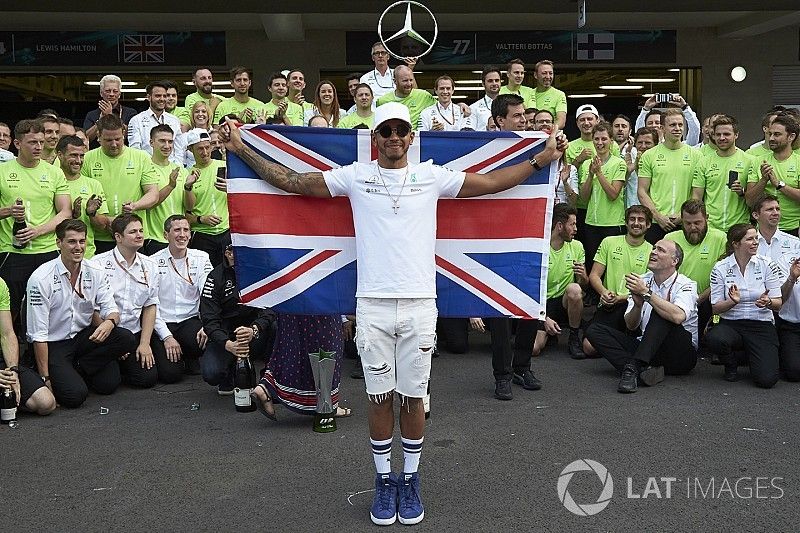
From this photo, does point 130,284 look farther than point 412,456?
Yes

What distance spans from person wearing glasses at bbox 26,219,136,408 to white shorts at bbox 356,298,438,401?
10.2 ft

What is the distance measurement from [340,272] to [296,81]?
17.7 ft

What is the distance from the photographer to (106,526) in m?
4.52

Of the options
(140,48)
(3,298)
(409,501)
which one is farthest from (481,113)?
(140,48)

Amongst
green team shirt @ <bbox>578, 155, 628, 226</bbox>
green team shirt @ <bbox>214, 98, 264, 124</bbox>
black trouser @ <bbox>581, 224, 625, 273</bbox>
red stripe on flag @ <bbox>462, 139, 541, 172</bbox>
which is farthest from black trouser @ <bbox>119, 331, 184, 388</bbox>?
green team shirt @ <bbox>578, 155, 628, 226</bbox>

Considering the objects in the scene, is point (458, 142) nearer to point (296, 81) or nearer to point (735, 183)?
point (735, 183)

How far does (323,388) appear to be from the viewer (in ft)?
19.8

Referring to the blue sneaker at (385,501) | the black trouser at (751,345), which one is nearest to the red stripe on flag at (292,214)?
the blue sneaker at (385,501)

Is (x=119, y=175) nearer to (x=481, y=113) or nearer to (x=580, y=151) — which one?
(x=481, y=113)

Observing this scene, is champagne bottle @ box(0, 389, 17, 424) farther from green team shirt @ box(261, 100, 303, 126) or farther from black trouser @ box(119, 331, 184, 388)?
green team shirt @ box(261, 100, 303, 126)

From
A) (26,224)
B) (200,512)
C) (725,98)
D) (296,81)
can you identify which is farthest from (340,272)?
(725,98)

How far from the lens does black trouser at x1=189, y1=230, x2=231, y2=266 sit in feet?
28.3

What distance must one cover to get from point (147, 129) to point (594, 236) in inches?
181

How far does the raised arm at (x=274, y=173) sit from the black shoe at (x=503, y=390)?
8.67 ft
